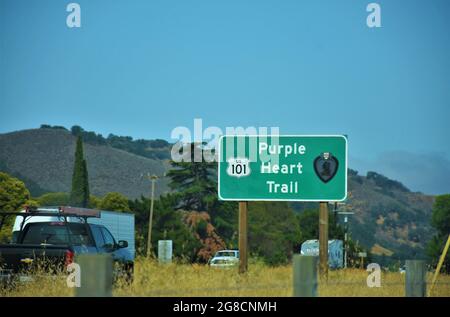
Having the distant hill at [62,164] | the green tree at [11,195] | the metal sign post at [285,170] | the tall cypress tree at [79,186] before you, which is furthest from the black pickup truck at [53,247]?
the distant hill at [62,164]

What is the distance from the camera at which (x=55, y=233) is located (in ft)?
67.1

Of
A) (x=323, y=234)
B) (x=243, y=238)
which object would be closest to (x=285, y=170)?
(x=323, y=234)

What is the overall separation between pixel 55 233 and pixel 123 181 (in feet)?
517

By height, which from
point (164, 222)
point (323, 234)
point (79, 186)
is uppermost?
point (79, 186)

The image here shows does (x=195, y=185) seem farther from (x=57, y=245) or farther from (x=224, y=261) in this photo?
(x=57, y=245)

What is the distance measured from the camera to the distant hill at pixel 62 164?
173750mm

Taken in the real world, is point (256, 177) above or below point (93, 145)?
below

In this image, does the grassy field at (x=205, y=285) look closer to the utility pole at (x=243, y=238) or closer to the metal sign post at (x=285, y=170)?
the utility pole at (x=243, y=238)

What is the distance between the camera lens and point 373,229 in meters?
164

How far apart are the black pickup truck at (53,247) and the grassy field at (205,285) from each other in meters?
0.52

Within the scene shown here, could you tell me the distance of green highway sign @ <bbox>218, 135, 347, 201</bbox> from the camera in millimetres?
21188

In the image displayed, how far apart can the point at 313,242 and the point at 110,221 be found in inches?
899
